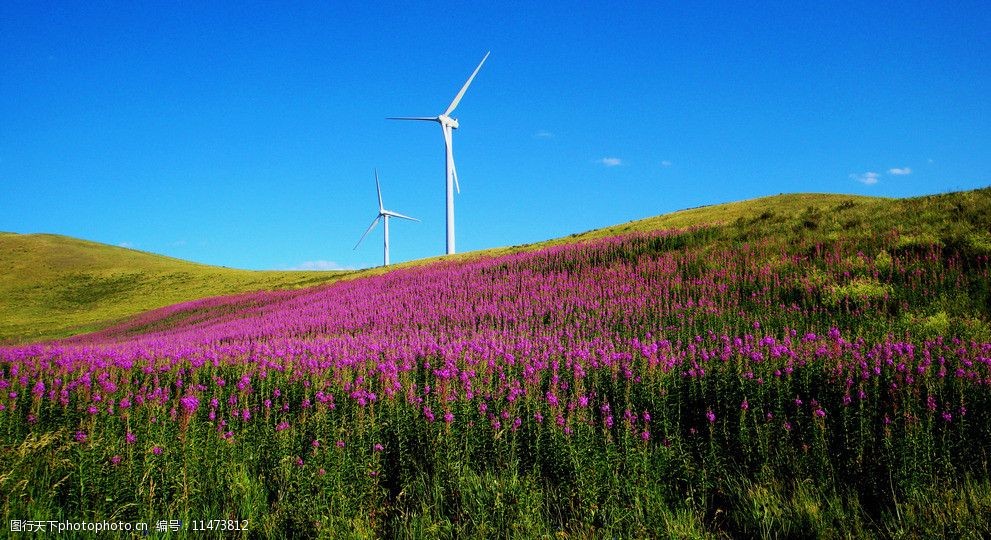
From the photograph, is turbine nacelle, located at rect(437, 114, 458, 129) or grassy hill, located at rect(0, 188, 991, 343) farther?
turbine nacelle, located at rect(437, 114, 458, 129)

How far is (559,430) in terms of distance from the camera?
19.4 ft

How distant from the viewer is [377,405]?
7.42 metres

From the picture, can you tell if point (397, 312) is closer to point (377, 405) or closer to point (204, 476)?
point (377, 405)

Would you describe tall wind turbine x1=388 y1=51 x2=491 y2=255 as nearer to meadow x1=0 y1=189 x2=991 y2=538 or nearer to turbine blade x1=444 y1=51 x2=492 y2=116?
turbine blade x1=444 y1=51 x2=492 y2=116

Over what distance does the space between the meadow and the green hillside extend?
32.5 metres

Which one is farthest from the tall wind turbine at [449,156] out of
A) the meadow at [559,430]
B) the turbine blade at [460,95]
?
the meadow at [559,430]

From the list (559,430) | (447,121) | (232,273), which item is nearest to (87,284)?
(232,273)

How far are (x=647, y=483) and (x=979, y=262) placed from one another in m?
12.0

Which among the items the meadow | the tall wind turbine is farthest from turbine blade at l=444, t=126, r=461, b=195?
the meadow

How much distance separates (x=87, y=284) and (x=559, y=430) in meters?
77.5

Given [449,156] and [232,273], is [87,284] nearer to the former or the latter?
[232,273]

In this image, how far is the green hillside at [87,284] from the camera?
4497cm

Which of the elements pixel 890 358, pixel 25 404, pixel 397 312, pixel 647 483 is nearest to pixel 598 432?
pixel 647 483

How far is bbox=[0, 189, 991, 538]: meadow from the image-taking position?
16.0 feet
